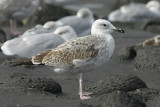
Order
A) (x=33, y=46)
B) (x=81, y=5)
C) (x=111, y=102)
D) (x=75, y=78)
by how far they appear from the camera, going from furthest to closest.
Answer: (x=81, y=5)
(x=33, y=46)
(x=75, y=78)
(x=111, y=102)

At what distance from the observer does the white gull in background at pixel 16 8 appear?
44.6ft

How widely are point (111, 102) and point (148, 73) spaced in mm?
2730

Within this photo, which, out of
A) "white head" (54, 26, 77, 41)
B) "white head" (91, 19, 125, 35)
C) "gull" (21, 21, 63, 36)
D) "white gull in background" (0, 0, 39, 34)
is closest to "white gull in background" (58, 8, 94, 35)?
"gull" (21, 21, 63, 36)

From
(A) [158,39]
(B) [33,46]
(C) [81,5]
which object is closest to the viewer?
(B) [33,46]

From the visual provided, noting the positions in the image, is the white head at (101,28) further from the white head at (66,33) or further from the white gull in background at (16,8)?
the white gull in background at (16,8)

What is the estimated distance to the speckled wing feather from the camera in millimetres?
6609

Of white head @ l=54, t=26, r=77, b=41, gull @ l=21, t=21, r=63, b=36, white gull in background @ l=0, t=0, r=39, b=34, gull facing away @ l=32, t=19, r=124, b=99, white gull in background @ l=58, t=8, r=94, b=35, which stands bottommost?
gull facing away @ l=32, t=19, r=124, b=99

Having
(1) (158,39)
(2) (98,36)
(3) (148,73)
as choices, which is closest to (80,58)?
(2) (98,36)

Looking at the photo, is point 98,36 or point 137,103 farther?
point 98,36

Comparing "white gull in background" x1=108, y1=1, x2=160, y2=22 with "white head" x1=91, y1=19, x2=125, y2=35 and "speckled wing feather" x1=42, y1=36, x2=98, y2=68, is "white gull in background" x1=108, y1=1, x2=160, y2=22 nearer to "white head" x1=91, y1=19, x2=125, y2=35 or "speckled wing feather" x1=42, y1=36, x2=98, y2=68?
"white head" x1=91, y1=19, x2=125, y2=35

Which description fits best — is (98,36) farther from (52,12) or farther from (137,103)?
(52,12)

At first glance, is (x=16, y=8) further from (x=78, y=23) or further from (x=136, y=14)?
(x=136, y=14)

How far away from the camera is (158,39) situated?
981 centimetres

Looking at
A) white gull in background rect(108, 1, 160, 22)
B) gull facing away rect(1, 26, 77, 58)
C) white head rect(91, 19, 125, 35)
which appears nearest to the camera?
white head rect(91, 19, 125, 35)
